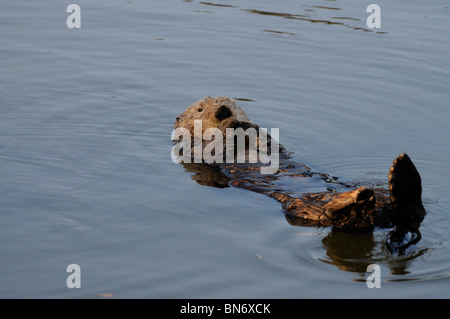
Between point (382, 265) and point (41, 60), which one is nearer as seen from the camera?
point (382, 265)

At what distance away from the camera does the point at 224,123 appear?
6543 mm

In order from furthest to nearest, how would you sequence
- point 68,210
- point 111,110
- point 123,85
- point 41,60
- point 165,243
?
1. point 41,60
2. point 123,85
3. point 111,110
4. point 68,210
5. point 165,243

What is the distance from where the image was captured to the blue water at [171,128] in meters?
4.49

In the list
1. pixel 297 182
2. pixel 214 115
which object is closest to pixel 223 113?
pixel 214 115

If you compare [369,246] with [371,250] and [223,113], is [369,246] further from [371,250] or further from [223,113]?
[223,113]

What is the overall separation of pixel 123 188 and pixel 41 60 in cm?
440

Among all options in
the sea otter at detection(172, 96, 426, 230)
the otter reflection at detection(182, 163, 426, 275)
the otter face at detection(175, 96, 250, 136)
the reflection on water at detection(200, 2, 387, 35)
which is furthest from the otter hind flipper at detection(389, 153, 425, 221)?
the reflection on water at detection(200, 2, 387, 35)

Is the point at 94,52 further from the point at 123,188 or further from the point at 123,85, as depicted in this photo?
the point at 123,188

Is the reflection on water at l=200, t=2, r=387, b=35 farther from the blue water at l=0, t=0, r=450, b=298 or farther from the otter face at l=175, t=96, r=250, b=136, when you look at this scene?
the otter face at l=175, t=96, r=250, b=136

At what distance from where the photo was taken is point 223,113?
258 inches

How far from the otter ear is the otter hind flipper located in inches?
84.1

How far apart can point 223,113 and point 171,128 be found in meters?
1.24

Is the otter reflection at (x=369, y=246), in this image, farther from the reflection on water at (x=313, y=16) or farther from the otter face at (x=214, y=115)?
the reflection on water at (x=313, y=16)

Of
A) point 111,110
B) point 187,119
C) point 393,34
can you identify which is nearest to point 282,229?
point 187,119
